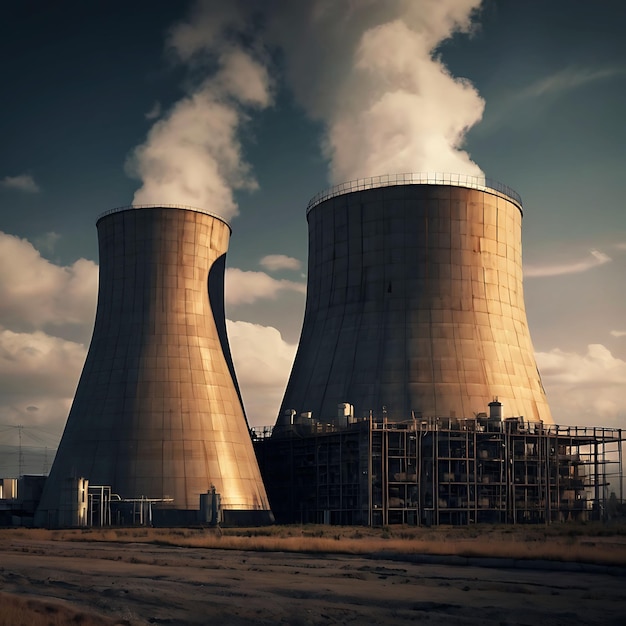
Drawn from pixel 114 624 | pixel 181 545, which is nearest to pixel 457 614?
pixel 114 624

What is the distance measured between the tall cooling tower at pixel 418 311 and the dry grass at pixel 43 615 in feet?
141

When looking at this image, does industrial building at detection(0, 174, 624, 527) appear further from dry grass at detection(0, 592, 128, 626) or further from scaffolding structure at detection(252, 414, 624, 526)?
dry grass at detection(0, 592, 128, 626)

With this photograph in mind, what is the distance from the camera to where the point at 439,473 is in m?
58.8

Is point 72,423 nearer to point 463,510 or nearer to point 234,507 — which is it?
point 234,507

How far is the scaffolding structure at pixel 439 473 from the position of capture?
5806 centimetres

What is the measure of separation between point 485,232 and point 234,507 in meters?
23.9

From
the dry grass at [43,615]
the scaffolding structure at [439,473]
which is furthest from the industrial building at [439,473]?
the dry grass at [43,615]

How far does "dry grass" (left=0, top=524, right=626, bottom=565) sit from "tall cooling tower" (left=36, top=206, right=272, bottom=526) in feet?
20.2

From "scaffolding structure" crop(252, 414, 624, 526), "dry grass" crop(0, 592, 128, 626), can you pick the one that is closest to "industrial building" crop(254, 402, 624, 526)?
"scaffolding structure" crop(252, 414, 624, 526)

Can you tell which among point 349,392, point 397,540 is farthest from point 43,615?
point 349,392

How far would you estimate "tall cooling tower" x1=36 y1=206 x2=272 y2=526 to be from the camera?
57.4m

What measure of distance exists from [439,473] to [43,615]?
4375 cm

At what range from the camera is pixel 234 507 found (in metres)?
57.4

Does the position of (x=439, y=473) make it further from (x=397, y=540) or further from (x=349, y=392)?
(x=397, y=540)
